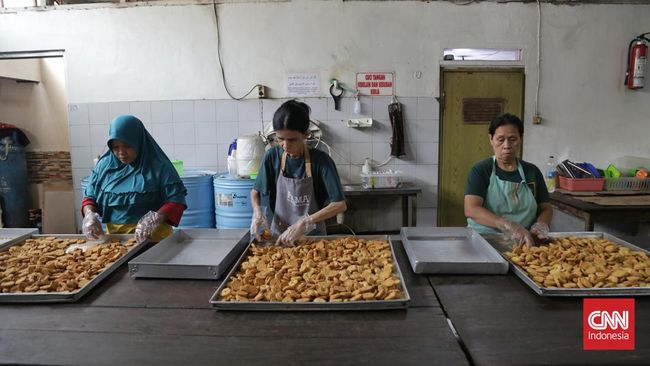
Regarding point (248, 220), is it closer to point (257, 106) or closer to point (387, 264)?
point (257, 106)

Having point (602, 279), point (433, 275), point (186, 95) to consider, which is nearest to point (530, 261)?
point (602, 279)

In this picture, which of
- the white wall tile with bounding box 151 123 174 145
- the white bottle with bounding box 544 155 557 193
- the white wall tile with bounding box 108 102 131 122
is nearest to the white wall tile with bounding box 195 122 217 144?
the white wall tile with bounding box 151 123 174 145

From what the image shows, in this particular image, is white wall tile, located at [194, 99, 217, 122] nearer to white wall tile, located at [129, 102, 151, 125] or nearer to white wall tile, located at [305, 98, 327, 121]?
white wall tile, located at [129, 102, 151, 125]

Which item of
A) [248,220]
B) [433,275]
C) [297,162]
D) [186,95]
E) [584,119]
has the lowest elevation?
[248,220]

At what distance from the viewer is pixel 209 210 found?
3.92 m

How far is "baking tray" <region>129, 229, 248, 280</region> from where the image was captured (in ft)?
4.77

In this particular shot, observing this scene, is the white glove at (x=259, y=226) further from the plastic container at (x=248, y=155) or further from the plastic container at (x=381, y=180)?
the plastic container at (x=381, y=180)

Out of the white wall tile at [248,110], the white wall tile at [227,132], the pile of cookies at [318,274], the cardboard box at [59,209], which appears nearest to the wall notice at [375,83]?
the white wall tile at [248,110]

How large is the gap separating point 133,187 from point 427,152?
2971 millimetres

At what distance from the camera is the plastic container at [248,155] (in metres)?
3.72

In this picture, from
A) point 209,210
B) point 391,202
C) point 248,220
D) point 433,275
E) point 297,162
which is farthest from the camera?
point 391,202

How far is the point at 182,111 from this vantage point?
162 inches

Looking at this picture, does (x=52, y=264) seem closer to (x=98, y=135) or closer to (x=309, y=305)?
(x=309, y=305)

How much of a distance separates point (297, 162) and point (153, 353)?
52.5 inches
